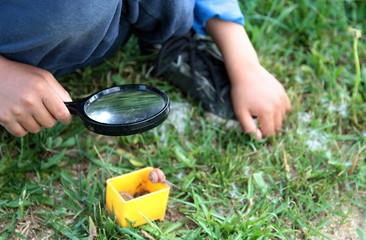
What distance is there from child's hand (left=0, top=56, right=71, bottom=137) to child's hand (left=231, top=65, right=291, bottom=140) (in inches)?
24.2

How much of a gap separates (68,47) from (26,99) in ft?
0.55

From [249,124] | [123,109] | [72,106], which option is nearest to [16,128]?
[72,106]

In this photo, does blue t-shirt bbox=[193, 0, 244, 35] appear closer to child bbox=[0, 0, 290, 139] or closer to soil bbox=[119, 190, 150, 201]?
child bbox=[0, 0, 290, 139]

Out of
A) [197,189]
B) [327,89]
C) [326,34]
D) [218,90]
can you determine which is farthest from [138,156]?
[326,34]

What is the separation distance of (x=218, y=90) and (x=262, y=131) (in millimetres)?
211

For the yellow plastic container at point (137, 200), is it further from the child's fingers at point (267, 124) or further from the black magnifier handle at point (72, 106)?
the child's fingers at point (267, 124)

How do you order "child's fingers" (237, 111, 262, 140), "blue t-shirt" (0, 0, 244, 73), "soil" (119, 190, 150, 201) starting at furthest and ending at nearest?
"child's fingers" (237, 111, 262, 140) → "soil" (119, 190, 150, 201) → "blue t-shirt" (0, 0, 244, 73)

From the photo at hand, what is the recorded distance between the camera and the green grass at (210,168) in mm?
1267

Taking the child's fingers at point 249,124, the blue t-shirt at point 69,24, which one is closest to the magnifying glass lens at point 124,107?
the blue t-shirt at point 69,24

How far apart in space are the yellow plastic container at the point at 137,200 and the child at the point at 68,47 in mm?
220

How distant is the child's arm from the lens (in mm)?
1583

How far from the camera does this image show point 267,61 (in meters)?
1.86

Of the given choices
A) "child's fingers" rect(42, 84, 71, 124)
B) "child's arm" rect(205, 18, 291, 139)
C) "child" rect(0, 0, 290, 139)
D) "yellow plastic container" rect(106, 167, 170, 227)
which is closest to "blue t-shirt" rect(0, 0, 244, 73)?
"child" rect(0, 0, 290, 139)

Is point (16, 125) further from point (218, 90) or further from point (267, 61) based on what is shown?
point (267, 61)
